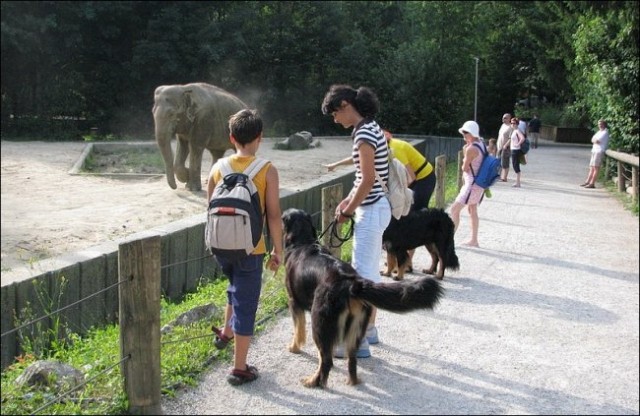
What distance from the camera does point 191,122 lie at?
39.7 feet

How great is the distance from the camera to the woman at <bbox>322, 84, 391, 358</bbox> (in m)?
4.74

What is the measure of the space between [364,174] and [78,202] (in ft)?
24.3

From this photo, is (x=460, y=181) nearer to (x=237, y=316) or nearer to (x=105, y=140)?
(x=105, y=140)

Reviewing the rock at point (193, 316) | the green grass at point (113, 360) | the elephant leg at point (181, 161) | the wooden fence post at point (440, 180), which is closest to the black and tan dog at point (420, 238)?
the green grass at point (113, 360)

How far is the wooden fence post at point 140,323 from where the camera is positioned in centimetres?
395

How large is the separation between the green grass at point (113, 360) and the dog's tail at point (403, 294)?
51.4 inches

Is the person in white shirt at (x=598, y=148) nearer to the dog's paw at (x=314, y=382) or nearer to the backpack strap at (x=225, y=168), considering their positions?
the dog's paw at (x=314, y=382)

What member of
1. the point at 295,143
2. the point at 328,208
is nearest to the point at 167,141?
the point at 328,208

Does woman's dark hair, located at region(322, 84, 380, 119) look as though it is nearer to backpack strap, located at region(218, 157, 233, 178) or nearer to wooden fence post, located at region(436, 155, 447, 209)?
backpack strap, located at region(218, 157, 233, 178)

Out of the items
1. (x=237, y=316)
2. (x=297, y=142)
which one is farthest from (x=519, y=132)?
(x=237, y=316)

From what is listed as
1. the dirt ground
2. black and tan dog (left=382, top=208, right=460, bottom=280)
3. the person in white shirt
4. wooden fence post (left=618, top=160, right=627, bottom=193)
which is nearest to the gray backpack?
the dirt ground

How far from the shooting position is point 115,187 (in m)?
12.9

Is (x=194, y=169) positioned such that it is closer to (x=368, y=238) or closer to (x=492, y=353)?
(x=368, y=238)

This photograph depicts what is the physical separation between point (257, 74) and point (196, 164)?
21809mm
